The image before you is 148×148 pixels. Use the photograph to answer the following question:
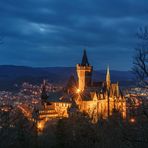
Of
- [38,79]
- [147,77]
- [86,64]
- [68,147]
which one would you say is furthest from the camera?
[38,79]

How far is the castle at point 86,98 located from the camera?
61.2 metres

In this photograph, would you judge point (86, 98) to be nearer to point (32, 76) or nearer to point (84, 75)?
point (84, 75)

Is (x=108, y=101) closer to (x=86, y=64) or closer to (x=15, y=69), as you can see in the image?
(x=86, y=64)

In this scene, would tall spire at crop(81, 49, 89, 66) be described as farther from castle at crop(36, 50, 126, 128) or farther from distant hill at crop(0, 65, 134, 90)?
distant hill at crop(0, 65, 134, 90)

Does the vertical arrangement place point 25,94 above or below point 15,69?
below

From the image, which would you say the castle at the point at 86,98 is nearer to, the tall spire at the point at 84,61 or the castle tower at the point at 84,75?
the castle tower at the point at 84,75

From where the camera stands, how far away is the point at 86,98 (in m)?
62.8

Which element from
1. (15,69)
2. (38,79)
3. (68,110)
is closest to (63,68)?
(15,69)

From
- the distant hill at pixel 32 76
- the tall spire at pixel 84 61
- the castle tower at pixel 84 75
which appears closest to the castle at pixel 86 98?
the castle tower at pixel 84 75

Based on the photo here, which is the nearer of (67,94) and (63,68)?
(67,94)

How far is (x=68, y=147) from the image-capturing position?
77.3 feet

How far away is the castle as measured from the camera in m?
61.2

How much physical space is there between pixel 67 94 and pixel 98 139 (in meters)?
40.2

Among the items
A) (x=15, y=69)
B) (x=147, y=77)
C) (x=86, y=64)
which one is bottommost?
(x=147, y=77)
